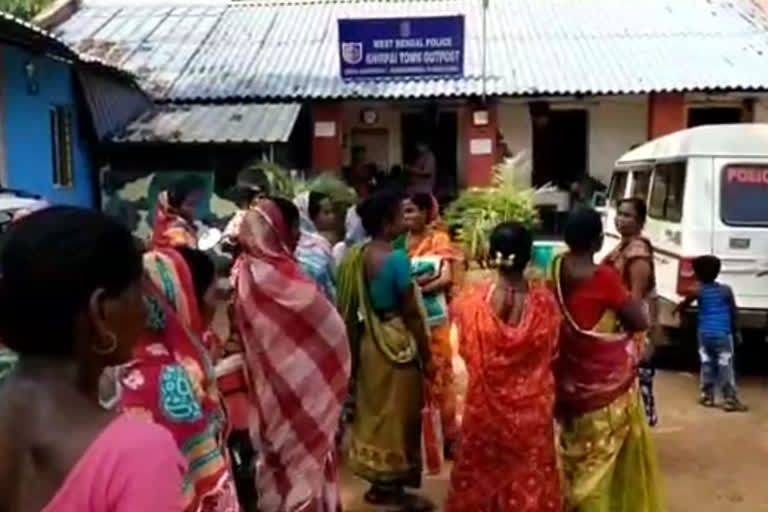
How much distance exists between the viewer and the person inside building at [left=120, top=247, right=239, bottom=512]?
10.3 ft

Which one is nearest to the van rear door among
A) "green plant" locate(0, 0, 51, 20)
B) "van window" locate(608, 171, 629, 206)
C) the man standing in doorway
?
"van window" locate(608, 171, 629, 206)

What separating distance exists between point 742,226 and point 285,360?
5.41 metres

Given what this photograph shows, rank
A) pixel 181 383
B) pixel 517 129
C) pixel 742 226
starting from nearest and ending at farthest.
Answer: pixel 181 383
pixel 742 226
pixel 517 129

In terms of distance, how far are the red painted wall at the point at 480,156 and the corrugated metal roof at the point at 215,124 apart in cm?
268

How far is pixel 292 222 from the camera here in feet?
15.1

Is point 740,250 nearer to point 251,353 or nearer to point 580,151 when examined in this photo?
point 251,353

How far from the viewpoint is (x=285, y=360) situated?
450 centimetres

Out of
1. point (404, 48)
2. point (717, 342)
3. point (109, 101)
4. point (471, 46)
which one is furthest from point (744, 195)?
point (471, 46)

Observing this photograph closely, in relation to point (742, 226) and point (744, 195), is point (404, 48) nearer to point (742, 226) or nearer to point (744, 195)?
point (744, 195)

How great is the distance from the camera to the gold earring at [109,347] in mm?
1579

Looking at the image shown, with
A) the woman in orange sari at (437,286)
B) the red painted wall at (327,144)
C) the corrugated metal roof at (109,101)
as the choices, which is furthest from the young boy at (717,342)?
the red painted wall at (327,144)

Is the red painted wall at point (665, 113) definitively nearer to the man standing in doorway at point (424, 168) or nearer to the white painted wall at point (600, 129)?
the white painted wall at point (600, 129)

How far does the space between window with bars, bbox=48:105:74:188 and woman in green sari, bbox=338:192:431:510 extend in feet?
29.5

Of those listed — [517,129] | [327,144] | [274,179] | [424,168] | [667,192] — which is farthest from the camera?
[517,129]
